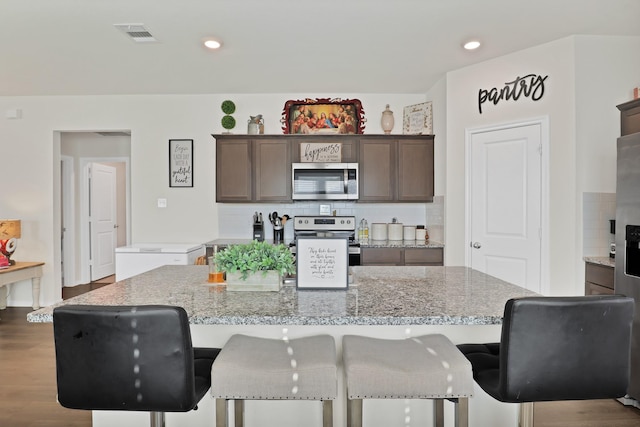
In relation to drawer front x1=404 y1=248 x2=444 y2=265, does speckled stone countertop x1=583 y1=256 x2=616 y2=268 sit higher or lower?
higher

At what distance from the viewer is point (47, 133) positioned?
4.71 m

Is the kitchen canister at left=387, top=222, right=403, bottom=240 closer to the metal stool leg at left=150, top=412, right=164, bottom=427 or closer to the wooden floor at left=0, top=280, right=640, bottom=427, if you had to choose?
the wooden floor at left=0, top=280, right=640, bottom=427

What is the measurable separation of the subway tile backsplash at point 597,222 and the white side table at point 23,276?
5.57 metres

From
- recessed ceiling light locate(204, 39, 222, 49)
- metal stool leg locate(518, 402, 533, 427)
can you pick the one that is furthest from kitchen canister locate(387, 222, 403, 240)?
metal stool leg locate(518, 402, 533, 427)

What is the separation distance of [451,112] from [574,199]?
1.42m

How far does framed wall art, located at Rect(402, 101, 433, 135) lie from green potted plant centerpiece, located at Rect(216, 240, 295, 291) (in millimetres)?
3181

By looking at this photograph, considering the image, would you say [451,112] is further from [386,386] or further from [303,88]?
[386,386]

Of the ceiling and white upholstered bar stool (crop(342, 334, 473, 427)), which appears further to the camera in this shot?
the ceiling

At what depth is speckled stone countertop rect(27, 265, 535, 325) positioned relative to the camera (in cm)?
136

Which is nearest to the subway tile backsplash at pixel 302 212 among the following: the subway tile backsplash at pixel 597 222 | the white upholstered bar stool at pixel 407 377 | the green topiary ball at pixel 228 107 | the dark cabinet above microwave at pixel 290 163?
the dark cabinet above microwave at pixel 290 163

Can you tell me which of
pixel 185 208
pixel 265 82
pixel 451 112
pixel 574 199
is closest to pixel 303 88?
pixel 265 82

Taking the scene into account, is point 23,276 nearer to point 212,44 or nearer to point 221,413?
point 212,44

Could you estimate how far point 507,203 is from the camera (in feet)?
11.5

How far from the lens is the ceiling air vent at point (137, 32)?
9.62ft
